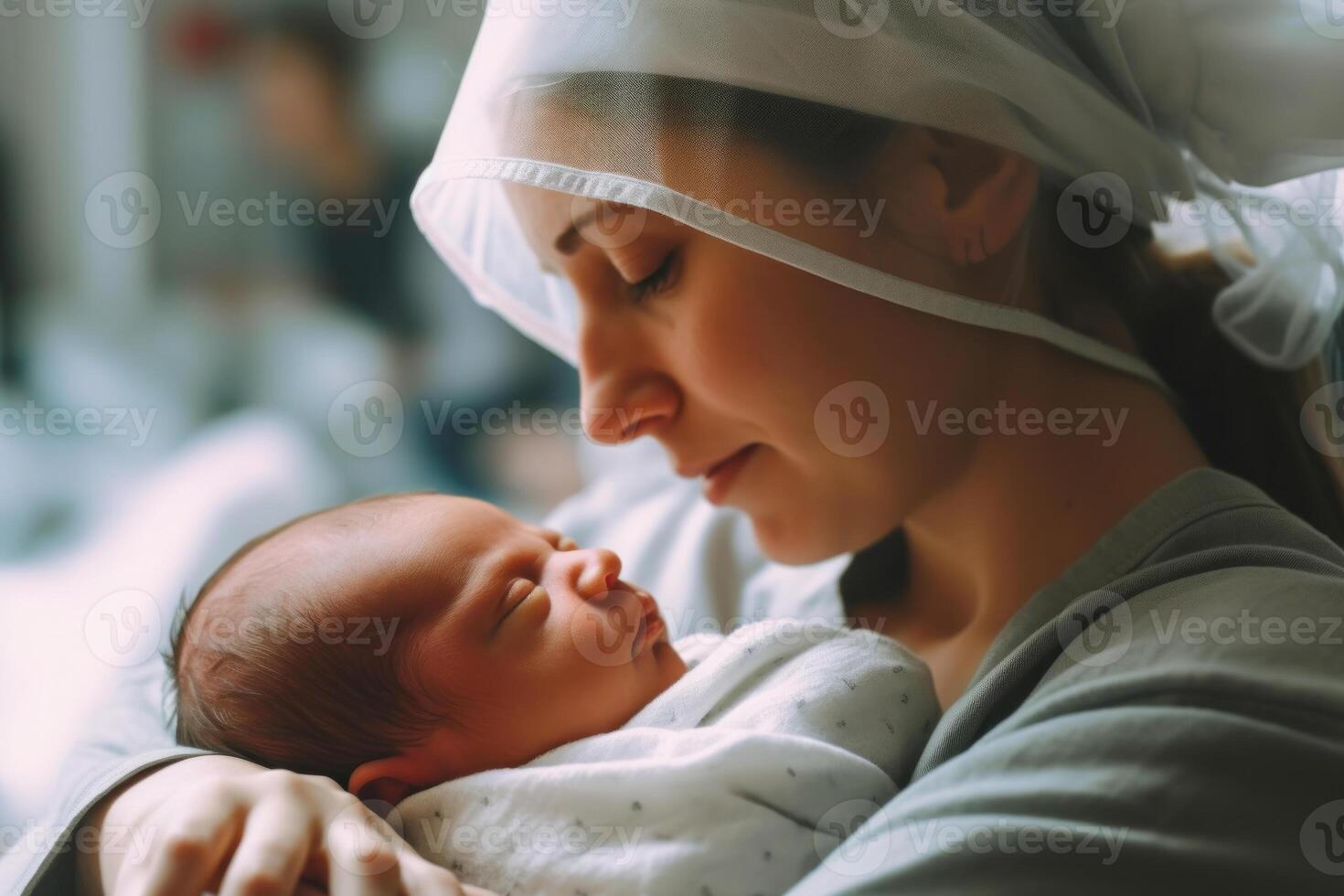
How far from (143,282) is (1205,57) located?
200 centimetres

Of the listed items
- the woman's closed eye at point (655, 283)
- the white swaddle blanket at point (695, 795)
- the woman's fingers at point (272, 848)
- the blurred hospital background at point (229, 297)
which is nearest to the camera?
the woman's fingers at point (272, 848)

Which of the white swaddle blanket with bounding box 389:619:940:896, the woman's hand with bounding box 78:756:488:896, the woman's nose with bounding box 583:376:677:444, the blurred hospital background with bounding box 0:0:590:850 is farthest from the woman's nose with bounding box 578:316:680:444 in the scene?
the blurred hospital background with bounding box 0:0:590:850

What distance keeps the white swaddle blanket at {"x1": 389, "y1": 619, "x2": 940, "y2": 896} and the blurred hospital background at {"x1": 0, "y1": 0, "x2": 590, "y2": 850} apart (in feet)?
3.56

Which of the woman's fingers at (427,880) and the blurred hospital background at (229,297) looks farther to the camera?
the blurred hospital background at (229,297)

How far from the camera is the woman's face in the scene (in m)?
0.94

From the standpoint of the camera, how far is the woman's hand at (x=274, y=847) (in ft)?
2.15

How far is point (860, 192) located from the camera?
0.91 meters

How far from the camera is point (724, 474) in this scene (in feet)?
3.51

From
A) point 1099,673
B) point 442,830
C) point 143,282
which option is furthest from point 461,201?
point 143,282

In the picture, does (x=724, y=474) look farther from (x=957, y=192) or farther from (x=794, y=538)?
(x=957, y=192)

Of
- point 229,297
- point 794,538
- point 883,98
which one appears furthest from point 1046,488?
point 229,297

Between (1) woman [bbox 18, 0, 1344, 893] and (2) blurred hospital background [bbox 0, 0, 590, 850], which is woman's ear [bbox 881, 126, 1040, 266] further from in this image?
(2) blurred hospital background [bbox 0, 0, 590, 850]

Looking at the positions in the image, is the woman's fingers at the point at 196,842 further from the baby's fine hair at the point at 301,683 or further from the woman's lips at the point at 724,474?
the woman's lips at the point at 724,474

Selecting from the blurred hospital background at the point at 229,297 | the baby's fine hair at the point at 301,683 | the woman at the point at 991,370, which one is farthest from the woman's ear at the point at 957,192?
the blurred hospital background at the point at 229,297
